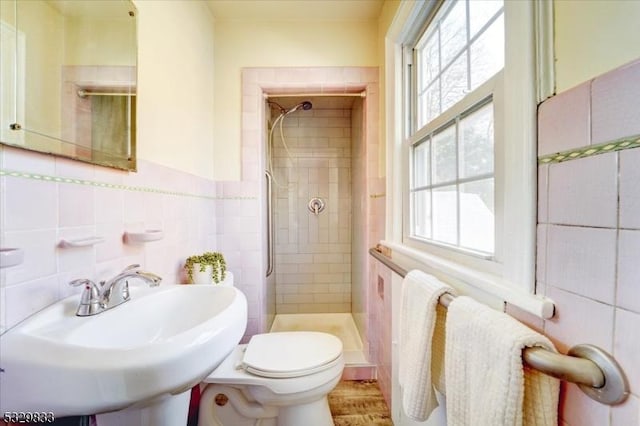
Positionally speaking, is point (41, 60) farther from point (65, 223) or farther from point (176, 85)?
point (176, 85)

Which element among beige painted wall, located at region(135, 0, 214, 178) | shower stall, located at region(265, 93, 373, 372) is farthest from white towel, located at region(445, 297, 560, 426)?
shower stall, located at region(265, 93, 373, 372)

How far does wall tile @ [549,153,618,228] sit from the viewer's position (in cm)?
38

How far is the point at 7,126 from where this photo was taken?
56 centimetres

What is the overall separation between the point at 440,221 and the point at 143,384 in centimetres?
102

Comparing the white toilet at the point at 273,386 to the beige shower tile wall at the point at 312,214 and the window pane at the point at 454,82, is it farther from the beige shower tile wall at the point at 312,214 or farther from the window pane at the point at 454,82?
the beige shower tile wall at the point at 312,214

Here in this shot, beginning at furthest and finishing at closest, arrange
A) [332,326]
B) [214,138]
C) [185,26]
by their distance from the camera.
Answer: [332,326]
[214,138]
[185,26]

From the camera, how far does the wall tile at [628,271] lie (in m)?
0.35

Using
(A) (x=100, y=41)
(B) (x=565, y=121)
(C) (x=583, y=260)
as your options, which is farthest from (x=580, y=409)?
(A) (x=100, y=41)

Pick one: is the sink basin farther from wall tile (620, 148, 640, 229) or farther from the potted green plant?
wall tile (620, 148, 640, 229)

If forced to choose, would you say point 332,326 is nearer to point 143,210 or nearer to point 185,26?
point 143,210

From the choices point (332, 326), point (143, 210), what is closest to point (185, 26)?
point (143, 210)

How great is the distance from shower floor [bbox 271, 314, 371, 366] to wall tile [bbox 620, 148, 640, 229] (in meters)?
1.80

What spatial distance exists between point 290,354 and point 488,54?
4.39 feet

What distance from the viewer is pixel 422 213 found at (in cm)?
121
